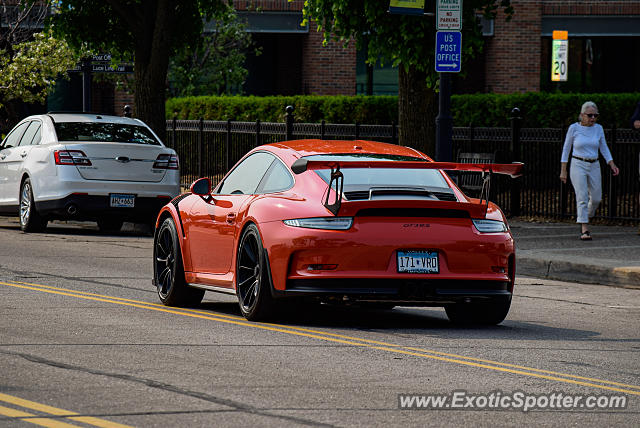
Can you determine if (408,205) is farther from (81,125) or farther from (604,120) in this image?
(604,120)

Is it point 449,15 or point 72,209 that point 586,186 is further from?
point 72,209

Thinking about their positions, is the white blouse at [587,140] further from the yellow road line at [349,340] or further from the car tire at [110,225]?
the yellow road line at [349,340]

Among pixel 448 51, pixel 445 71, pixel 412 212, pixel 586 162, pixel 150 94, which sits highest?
pixel 448 51

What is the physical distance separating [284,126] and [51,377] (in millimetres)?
17609

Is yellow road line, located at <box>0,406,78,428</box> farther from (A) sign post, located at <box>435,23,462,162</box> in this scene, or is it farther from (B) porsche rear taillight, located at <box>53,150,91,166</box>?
(B) porsche rear taillight, located at <box>53,150,91,166</box>

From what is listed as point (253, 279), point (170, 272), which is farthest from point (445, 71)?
point (253, 279)

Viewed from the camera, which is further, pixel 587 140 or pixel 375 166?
pixel 587 140

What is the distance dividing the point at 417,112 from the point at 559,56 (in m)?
18.3

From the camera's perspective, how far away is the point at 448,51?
16.6m

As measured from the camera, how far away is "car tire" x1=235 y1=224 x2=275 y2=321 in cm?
944

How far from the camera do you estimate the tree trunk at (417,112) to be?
19406 millimetres

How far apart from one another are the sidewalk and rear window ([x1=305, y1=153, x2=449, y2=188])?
441 cm

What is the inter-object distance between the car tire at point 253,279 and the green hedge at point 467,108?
12.6m

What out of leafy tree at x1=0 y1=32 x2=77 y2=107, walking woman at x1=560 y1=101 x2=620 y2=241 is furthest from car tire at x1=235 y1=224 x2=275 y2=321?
leafy tree at x1=0 y1=32 x2=77 y2=107
